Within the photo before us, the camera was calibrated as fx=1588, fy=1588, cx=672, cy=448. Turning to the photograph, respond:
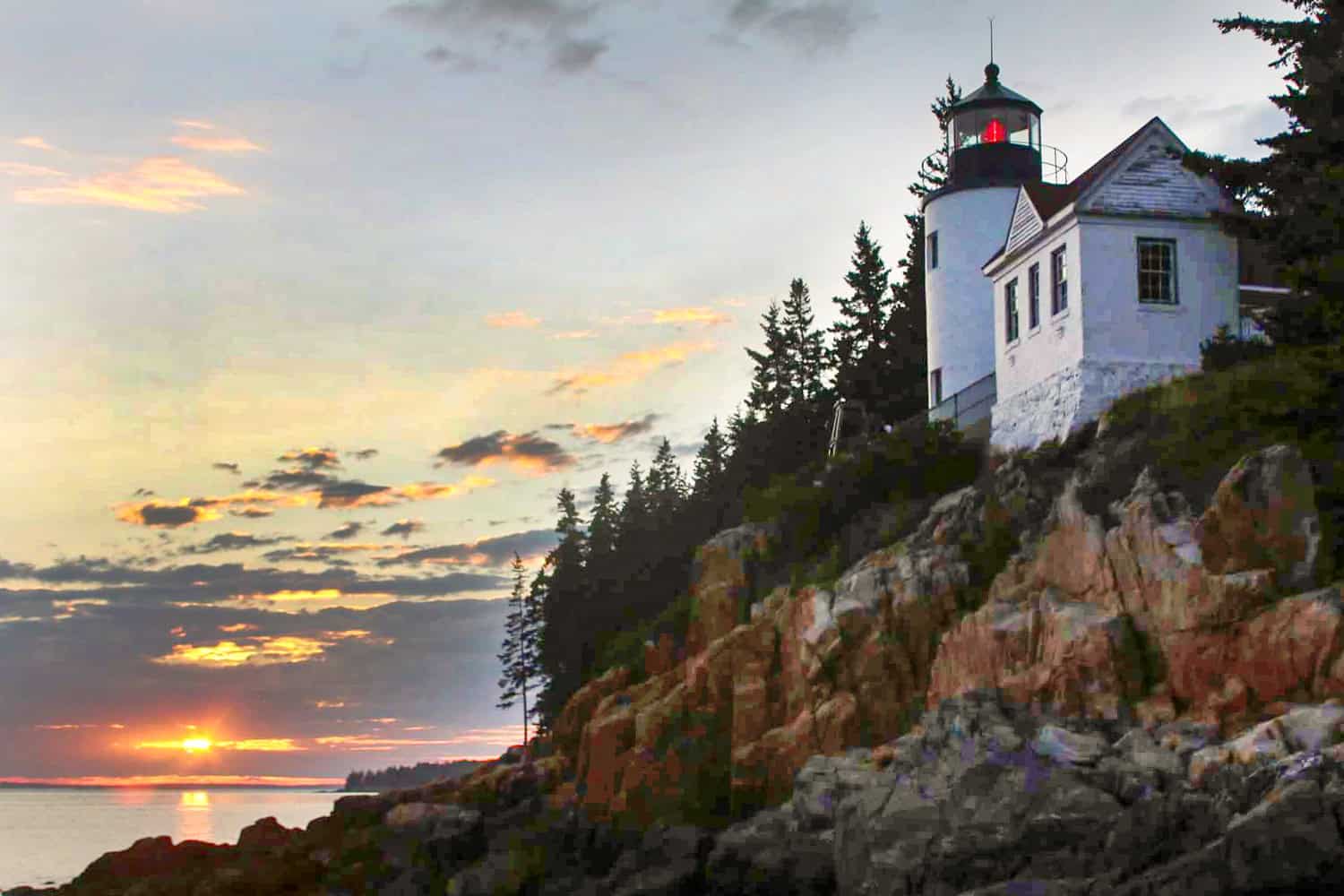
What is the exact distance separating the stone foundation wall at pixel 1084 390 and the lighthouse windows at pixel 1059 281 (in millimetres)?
1568

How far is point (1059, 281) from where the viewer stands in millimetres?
34531

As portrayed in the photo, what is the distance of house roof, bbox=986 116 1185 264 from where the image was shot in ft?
111

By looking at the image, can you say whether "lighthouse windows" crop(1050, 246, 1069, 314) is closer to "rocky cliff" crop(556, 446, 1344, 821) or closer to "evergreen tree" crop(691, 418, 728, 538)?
"rocky cliff" crop(556, 446, 1344, 821)

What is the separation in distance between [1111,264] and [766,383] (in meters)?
34.8

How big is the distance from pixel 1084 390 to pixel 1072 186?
219 inches

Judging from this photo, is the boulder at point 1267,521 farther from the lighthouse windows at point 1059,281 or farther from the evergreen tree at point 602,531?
the evergreen tree at point 602,531

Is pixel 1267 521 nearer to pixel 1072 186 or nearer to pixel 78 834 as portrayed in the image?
pixel 1072 186

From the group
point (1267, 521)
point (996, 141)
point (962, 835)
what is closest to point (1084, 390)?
point (1267, 521)

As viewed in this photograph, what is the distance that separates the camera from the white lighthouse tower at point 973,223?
41.5m

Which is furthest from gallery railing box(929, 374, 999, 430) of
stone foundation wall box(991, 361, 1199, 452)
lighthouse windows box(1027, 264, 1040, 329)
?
stone foundation wall box(991, 361, 1199, 452)

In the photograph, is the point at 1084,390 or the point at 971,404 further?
the point at 971,404

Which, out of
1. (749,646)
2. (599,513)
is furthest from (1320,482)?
(599,513)

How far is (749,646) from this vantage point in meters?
35.2

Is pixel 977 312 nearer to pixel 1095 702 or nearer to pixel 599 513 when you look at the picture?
pixel 1095 702
